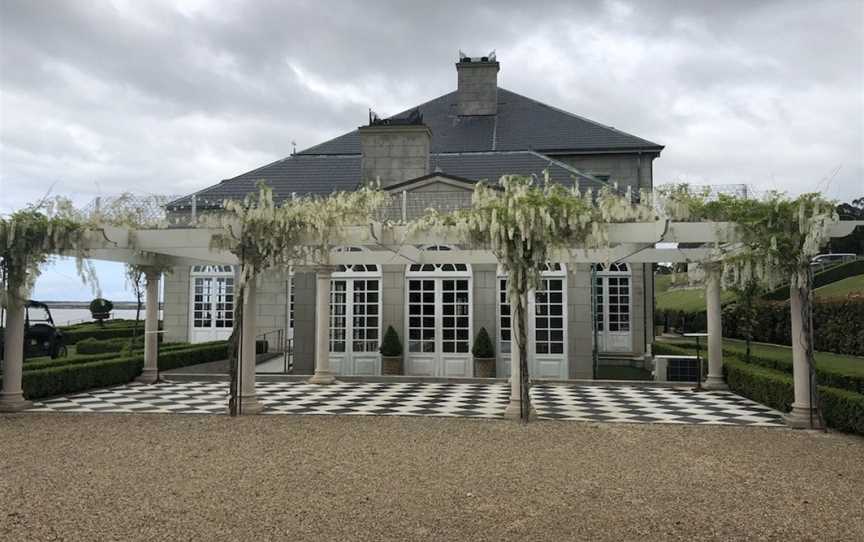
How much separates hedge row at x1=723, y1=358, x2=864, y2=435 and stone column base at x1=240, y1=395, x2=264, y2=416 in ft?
24.3

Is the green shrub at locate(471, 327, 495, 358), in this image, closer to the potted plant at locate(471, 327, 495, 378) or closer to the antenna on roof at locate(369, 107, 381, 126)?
the potted plant at locate(471, 327, 495, 378)

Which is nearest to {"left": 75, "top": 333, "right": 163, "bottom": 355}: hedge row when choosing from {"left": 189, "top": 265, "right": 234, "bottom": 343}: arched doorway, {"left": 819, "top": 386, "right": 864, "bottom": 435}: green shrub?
{"left": 189, "top": 265, "right": 234, "bottom": 343}: arched doorway

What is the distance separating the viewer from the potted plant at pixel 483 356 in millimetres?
13914

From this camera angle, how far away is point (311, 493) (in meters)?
5.19

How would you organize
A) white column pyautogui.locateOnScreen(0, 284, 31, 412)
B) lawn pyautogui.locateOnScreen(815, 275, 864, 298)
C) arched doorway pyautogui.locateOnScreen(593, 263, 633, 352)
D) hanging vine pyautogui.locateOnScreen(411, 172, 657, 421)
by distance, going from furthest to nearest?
lawn pyautogui.locateOnScreen(815, 275, 864, 298), arched doorway pyautogui.locateOnScreen(593, 263, 633, 352), white column pyautogui.locateOnScreen(0, 284, 31, 412), hanging vine pyautogui.locateOnScreen(411, 172, 657, 421)

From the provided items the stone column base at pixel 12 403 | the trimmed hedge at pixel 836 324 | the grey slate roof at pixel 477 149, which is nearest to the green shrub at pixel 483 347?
the grey slate roof at pixel 477 149

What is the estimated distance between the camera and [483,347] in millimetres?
13930

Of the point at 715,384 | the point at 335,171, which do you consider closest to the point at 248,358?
the point at 715,384

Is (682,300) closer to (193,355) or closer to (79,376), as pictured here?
(193,355)

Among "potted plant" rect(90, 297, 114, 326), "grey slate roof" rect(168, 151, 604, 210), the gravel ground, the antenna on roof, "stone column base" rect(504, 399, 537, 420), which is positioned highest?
the antenna on roof

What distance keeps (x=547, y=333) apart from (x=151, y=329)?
808cm

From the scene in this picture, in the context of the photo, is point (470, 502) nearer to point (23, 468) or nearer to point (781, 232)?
point (23, 468)

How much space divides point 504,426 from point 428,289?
22.2 ft

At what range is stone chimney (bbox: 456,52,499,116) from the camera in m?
25.5
